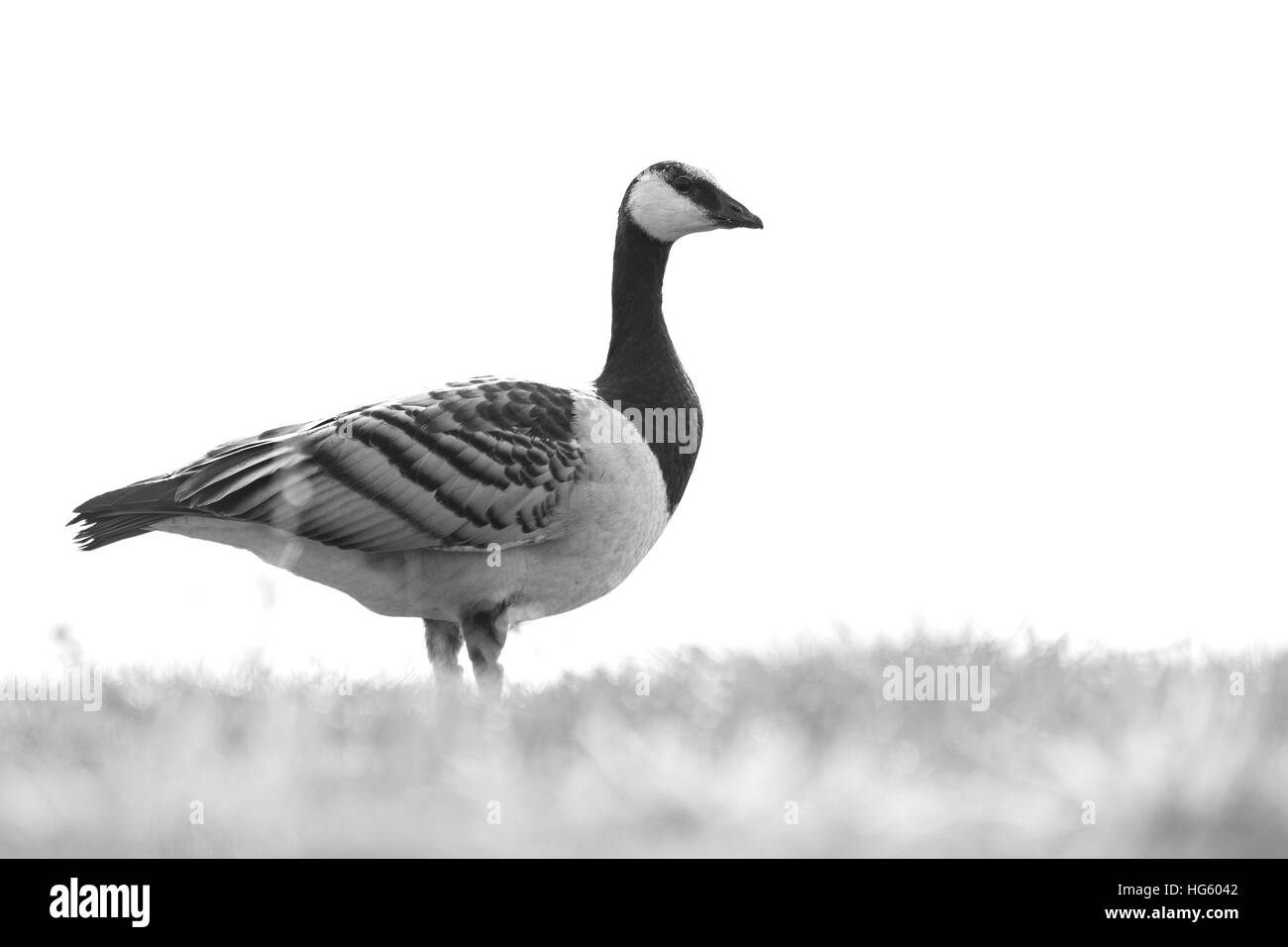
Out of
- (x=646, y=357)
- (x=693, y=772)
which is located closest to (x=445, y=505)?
(x=646, y=357)

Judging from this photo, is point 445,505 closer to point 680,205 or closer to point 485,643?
point 485,643

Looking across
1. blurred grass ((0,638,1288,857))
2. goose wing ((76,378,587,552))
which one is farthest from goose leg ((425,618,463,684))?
blurred grass ((0,638,1288,857))

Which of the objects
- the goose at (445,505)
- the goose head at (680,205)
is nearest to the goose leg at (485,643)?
the goose at (445,505)

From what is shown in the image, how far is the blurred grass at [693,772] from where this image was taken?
5.05 metres

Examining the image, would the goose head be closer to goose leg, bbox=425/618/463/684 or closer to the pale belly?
the pale belly

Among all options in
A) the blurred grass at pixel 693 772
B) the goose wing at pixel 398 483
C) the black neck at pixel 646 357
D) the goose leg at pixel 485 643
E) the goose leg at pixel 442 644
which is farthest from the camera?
the black neck at pixel 646 357

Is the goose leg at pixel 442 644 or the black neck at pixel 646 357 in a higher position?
the black neck at pixel 646 357

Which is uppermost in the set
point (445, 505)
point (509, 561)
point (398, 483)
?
point (398, 483)

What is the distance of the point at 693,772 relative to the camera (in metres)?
5.38

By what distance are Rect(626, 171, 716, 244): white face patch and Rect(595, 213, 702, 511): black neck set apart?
79 mm

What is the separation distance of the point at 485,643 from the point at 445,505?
95cm

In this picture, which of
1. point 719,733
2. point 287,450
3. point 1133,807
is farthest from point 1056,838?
point 287,450

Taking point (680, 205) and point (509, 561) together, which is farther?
point (680, 205)

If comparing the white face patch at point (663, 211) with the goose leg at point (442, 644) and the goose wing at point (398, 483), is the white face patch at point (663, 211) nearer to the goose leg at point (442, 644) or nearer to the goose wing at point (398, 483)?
Result: the goose wing at point (398, 483)
